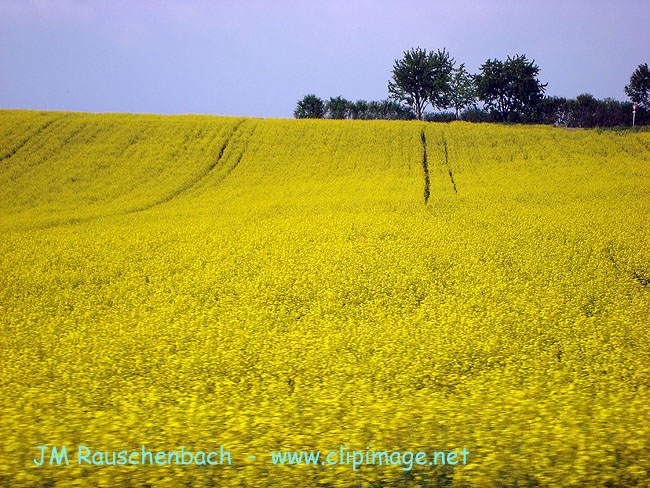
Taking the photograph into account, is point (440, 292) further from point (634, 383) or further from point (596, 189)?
point (596, 189)

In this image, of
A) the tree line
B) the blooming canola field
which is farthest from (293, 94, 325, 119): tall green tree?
the blooming canola field

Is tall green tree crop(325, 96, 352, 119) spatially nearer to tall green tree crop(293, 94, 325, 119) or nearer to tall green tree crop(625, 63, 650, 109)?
tall green tree crop(293, 94, 325, 119)

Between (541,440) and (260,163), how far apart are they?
28784 mm

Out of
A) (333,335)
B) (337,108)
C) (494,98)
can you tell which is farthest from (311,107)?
(333,335)

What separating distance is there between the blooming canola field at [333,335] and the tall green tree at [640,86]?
69.4 m

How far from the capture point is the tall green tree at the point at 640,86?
78.9 meters

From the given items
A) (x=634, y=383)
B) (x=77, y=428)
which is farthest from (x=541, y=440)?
(x=77, y=428)

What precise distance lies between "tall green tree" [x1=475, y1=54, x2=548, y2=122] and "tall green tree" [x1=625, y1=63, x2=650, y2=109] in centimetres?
3032

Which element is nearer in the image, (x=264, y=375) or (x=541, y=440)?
(x=541, y=440)

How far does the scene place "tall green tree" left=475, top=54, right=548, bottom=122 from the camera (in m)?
59.2

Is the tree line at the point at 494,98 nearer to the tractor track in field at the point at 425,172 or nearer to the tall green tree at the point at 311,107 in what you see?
the tall green tree at the point at 311,107

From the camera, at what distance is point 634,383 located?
545cm

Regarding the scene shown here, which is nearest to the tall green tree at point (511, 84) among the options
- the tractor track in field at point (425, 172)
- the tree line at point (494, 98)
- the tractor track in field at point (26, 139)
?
the tree line at point (494, 98)

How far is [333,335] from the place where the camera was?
7328mm
